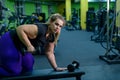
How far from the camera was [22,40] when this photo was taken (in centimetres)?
218

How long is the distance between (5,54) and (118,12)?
9.34ft

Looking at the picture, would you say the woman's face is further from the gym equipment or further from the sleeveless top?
the gym equipment

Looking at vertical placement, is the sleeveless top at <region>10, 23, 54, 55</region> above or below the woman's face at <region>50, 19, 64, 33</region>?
below

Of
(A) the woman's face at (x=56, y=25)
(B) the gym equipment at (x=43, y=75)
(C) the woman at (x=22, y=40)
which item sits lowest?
(B) the gym equipment at (x=43, y=75)

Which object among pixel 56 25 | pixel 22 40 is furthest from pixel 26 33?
pixel 56 25

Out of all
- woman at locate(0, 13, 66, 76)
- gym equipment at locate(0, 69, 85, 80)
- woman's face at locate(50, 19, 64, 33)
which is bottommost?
gym equipment at locate(0, 69, 85, 80)

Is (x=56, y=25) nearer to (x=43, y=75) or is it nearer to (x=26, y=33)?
(x=26, y=33)

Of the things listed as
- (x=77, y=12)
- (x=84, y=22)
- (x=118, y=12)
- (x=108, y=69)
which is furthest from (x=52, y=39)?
(x=77, y=12)

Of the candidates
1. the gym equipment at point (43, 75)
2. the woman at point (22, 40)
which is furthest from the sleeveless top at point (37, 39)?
the gym equipment at point (43, 75)

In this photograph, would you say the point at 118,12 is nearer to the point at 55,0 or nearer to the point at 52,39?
the point at 52,39

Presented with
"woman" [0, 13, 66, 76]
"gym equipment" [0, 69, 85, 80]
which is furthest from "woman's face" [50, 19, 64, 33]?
"gym equipment" [0, 69, 85, 80]

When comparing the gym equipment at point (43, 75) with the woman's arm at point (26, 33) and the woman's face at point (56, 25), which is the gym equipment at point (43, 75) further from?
the woman's face at point (56, 25)

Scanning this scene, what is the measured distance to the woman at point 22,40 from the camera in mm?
2176

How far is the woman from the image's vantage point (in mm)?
2176
